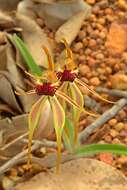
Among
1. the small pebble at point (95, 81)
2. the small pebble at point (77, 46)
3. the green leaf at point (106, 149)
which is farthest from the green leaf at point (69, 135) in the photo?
the small pebble at point (77, 46)

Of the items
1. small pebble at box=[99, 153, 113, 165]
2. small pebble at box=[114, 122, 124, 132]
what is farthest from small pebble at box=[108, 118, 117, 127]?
small pebble at box=[99, 153, 113, 165]

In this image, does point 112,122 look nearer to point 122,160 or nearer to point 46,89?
point 122,160

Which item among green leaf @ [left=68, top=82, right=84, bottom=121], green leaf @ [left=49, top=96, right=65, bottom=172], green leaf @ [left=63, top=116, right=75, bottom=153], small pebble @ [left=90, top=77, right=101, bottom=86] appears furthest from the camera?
small pebble @ [left=90, top=77, right=101, bottom=86]

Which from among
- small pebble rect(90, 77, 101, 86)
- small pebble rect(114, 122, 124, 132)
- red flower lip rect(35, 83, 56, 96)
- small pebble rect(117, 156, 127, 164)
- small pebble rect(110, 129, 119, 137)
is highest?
red flower lip rect(35, 83, 56, 96)

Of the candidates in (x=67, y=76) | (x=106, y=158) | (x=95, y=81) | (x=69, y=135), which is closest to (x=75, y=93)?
(x=67, y=76)

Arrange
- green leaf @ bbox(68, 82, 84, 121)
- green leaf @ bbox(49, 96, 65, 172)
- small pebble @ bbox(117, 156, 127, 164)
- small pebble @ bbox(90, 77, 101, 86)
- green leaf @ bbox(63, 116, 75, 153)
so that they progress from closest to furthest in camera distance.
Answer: green leaf @ bbox(49, 96, 65, 172) < green leaf @ bbox(68, 82, 84, 121) < green leaf @ bbox(63, 116, 75, 153) < small pebble @ bbox(117, 156, 127, 164) < small pebble @ bbox(90, 77, 101, 86)

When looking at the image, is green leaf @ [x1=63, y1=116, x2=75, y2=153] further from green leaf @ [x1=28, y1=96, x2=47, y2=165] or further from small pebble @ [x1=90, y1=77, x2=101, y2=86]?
small pebble @ [x1=90, y1=77, x2=101, y2=86]
